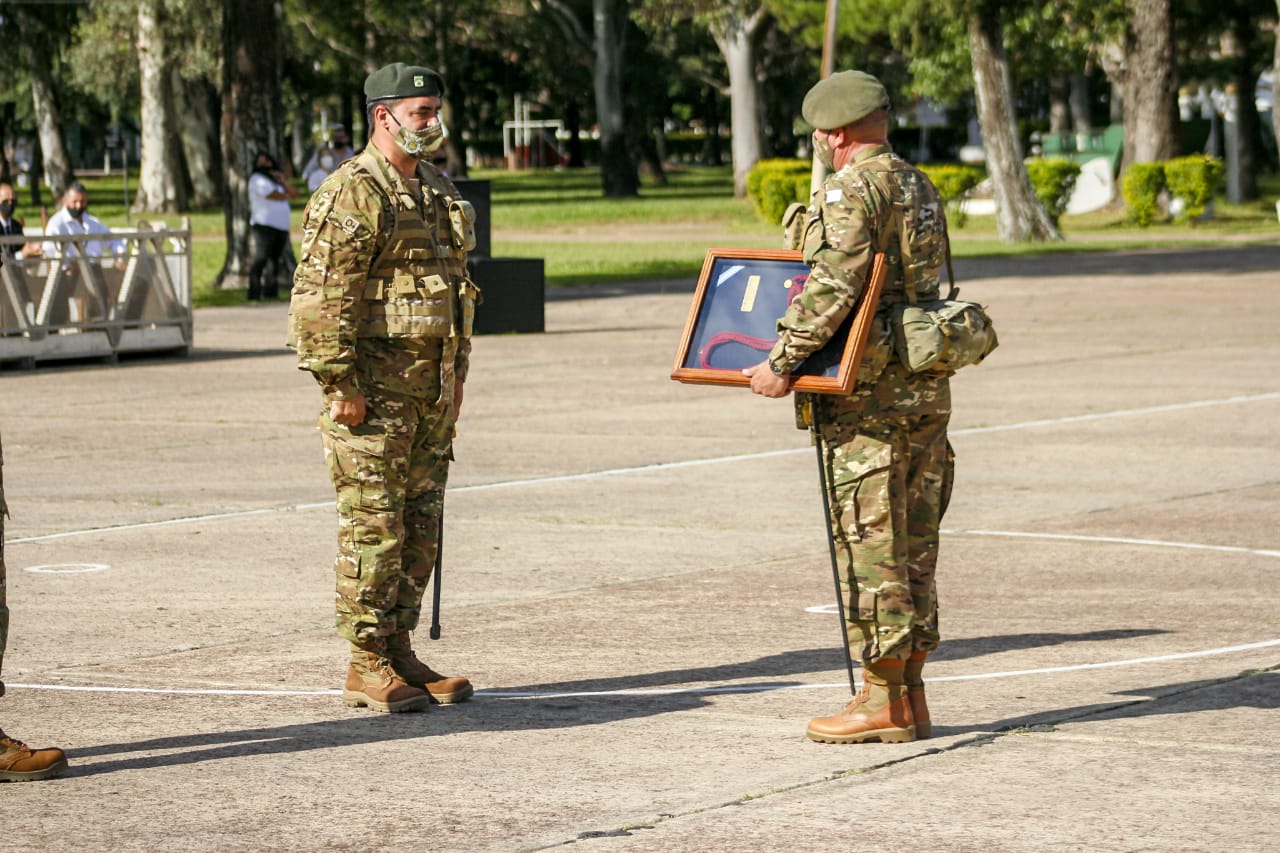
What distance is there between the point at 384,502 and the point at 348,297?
0.63 metres

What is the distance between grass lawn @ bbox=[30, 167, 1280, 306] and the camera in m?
33.5

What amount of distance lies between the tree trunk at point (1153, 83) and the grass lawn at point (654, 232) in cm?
172

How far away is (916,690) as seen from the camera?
618 centimetres

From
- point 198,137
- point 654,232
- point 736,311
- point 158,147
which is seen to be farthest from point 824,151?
point 198,137

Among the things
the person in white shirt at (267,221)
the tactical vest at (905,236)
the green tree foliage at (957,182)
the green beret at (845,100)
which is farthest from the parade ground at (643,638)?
the green tree foliage at (957,182)

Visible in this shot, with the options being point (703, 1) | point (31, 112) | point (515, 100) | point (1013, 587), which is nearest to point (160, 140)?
point (703, 1)

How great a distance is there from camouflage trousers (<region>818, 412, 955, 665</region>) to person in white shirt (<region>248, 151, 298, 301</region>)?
19879 millimetres

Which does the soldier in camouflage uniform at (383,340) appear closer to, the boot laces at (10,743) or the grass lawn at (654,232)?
the boot laces at (10,743)

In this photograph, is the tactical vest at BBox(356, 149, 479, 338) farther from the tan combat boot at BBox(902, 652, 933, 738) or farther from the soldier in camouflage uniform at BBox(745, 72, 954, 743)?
the tan combat boot at BBox(902, 652, 933, 738)

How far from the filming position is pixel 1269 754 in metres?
5.97

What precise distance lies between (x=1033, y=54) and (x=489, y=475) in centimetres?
3840

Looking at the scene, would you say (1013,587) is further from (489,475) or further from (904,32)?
→ (904,32)

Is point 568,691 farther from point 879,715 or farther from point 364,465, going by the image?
point 879,715

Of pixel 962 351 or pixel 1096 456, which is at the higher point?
pixel 962 351
